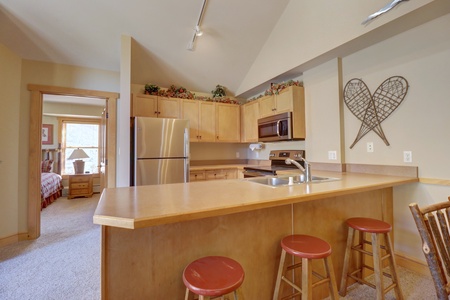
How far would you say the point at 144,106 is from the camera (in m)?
3.50

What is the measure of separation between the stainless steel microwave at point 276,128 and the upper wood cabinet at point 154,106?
4.89 ft

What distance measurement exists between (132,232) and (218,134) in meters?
3.08

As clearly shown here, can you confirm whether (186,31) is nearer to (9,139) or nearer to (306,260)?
(9,139)

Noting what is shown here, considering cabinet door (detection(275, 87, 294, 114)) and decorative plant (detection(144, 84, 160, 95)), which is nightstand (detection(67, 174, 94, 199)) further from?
cabinet door (detection(275, 87, 294, 114))

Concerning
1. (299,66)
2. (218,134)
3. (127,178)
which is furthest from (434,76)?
(127,178)

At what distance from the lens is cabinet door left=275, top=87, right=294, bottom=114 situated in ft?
10.0

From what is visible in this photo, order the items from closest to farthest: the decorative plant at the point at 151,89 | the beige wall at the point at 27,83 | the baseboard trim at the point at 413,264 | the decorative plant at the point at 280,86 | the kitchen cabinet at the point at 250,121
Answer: the baseboard trim at the point at 413,264 → the beige wall at the point at 27,83 → the decorative plant at the point at 280,86 → the decorative plant at the point at 151,89 → the kitchen cabinet at the point at 250,121

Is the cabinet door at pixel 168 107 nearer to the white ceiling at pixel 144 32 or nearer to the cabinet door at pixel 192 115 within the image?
the cabinet door at pixel 192 115

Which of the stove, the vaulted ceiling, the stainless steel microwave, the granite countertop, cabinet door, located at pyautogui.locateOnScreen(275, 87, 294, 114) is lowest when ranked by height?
the granite countertop

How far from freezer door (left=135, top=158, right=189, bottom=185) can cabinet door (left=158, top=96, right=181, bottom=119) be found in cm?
91

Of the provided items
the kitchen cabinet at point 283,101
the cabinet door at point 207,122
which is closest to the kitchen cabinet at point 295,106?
the kitchen cabinet at point 283,101

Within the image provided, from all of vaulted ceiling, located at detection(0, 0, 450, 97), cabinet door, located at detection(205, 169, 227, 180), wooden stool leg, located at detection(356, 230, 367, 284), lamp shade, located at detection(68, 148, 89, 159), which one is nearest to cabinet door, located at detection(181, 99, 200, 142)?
vaulted ceiling, located at detection(0, 0, 450, 97)

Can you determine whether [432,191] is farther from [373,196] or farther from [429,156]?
[373,196]

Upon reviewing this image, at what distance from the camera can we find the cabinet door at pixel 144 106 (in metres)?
3.44
